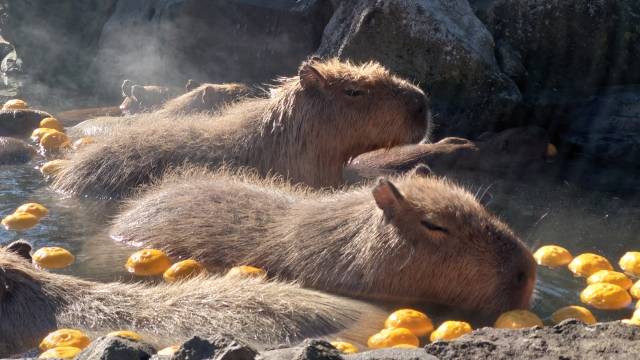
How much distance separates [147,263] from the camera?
5500mm

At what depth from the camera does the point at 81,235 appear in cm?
631

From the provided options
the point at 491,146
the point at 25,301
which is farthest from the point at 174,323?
the point at 491,146

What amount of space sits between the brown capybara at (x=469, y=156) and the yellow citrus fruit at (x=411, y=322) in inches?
135

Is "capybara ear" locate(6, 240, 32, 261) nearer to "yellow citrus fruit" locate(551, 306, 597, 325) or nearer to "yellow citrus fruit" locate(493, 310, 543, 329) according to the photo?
"yellow citrus fruit" locate(493, 310, 543, 329)

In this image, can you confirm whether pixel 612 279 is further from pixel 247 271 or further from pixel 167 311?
pixel 167 311

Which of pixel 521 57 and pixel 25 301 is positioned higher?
pixel 521 57

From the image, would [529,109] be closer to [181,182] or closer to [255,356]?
[181,182]

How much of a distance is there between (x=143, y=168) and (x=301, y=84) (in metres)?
1.23

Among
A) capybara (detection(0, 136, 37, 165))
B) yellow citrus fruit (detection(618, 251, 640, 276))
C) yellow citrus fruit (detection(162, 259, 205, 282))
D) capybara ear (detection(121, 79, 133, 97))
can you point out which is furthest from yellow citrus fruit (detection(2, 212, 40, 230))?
capybara ear (detection(121, 79, 133, 97))

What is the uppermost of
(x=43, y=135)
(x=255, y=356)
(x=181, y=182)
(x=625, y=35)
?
(x=625, y=35)

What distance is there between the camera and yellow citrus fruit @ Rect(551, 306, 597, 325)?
4.76m

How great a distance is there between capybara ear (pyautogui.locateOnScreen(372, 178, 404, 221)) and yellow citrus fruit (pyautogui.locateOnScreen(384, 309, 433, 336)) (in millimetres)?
601

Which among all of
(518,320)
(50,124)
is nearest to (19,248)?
(518,320)

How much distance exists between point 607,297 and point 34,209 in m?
3.65
